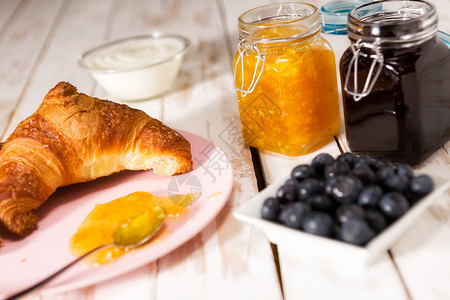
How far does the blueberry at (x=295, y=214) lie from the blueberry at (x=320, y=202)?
16 mm

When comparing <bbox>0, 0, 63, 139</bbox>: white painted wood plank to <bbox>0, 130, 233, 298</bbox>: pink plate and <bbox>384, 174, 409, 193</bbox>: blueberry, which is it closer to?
<bbox>0, 130, 233, 298</bbox>: pink plate

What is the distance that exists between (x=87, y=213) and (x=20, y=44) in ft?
5.56

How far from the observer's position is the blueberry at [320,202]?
93 cm

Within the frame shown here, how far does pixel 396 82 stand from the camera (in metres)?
1.12

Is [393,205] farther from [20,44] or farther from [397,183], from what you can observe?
[20,44]

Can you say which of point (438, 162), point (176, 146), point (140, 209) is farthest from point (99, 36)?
point (438, 162)

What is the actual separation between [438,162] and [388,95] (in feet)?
0.73

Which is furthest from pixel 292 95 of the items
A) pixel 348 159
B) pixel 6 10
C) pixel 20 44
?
pixel 6 10

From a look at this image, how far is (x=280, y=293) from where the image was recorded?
36.5 inches

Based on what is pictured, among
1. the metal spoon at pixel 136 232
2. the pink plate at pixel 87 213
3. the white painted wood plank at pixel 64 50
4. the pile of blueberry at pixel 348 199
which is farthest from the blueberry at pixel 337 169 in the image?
the white painted wood plank at pixel 64 50

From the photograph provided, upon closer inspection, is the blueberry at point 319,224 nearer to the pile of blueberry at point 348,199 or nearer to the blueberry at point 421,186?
the pile of blueberry at point 348,199

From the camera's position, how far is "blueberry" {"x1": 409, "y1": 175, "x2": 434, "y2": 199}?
94 cm

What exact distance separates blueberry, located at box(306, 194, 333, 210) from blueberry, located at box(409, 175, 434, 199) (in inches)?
5.9

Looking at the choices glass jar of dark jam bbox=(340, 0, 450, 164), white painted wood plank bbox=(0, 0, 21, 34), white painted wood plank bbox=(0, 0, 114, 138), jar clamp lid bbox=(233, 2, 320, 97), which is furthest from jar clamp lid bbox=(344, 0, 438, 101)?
white painted wood plank bbox=(0, 0, 21, 34)
